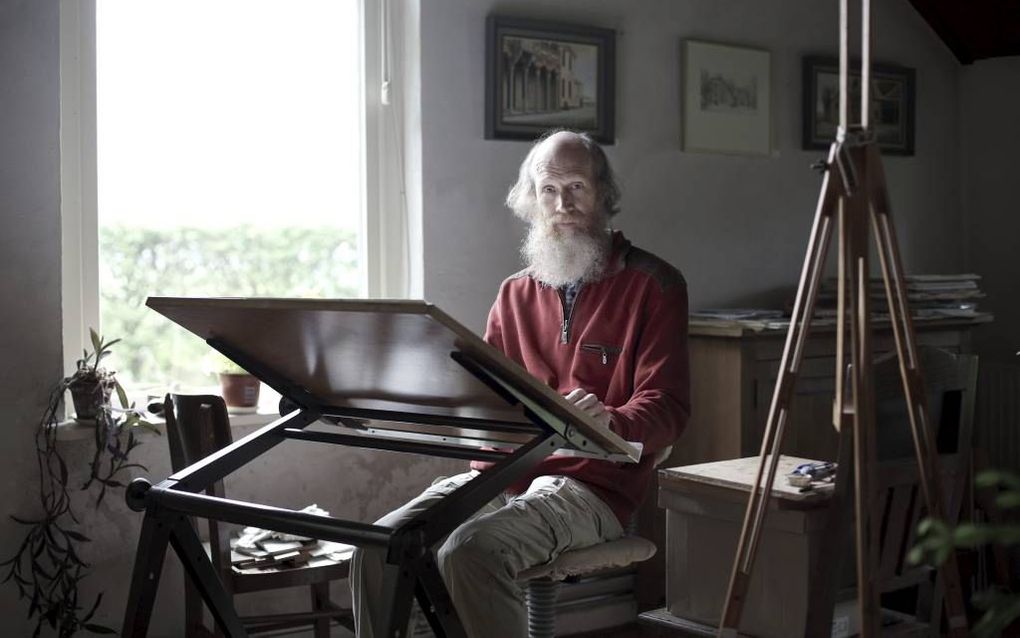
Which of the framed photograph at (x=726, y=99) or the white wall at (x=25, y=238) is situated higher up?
the framed photograph at (x=726, y=99)

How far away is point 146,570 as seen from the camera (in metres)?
2.20

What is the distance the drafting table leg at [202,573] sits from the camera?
2.23 metres

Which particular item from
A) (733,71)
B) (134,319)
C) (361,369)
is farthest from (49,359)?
(733,71)

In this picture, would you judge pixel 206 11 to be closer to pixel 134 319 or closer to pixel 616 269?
pixel 134 319

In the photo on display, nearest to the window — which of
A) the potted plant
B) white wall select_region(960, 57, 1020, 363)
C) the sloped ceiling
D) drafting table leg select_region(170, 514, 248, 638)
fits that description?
the potted plant

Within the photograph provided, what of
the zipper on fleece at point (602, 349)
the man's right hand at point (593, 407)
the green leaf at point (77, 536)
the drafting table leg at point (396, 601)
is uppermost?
the zipper on fleece at point (602, 349)

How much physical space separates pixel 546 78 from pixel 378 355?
2.10 m

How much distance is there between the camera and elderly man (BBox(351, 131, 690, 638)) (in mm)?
2395

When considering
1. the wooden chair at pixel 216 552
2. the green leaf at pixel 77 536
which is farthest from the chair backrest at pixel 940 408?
the green leaf at pixel 77 536

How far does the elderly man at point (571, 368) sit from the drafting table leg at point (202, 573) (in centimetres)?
29

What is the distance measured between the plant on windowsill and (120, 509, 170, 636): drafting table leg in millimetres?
1060

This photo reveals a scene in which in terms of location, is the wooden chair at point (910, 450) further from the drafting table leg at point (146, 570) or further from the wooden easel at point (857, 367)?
the drafting table leg at point (146, 570)

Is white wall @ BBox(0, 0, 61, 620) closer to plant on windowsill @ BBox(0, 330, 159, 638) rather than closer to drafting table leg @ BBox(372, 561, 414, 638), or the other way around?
plant on windowsill @ BBox(0, 330, 159, 638)

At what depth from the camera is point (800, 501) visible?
2.59 metres
